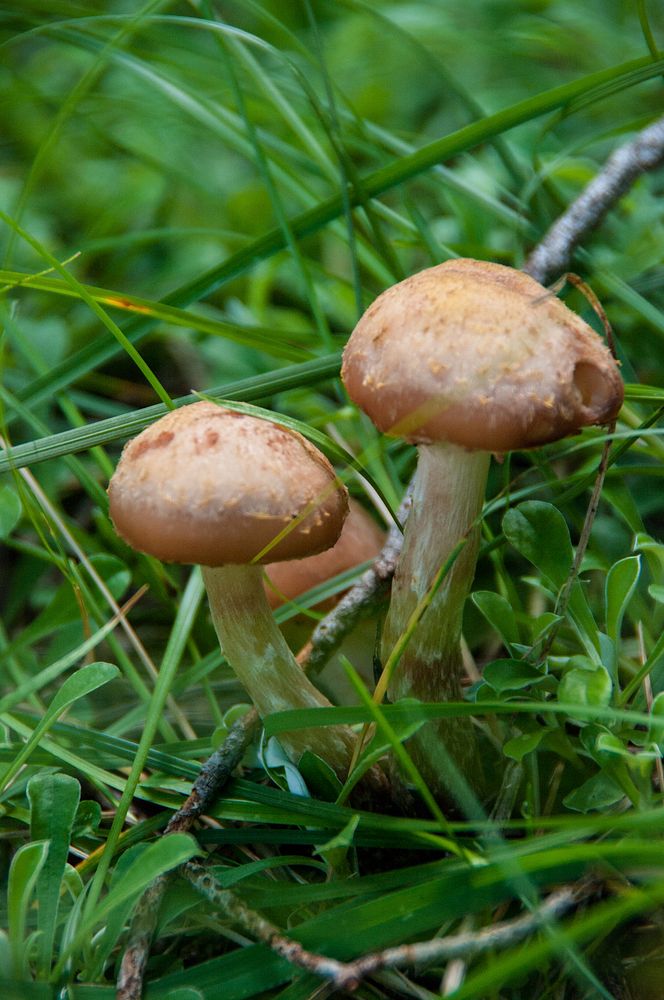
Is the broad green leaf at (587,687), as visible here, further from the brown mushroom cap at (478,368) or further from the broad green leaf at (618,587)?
the brown mushroom cap at (478,368)

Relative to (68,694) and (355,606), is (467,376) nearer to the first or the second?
(355,606)

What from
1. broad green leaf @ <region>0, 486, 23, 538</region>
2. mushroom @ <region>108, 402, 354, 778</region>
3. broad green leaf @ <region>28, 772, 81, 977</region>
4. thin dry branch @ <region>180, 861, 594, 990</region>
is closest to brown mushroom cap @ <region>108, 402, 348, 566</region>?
mushroom @ <region>108, 402, 354, 778</region>

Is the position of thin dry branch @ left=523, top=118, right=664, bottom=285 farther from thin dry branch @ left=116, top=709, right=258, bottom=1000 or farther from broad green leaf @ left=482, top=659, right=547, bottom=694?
thin dry branch @ left=116, top=709, right=258, bottom=1000

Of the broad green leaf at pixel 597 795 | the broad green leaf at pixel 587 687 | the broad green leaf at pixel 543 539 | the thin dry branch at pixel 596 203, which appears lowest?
the broad green leaf at pixel 597 795

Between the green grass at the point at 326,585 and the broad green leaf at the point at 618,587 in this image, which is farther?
the broad green leaf at the point at 618,587

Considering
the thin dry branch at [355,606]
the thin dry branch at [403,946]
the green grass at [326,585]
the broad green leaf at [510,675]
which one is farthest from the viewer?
the thin dry branch at [355,606]

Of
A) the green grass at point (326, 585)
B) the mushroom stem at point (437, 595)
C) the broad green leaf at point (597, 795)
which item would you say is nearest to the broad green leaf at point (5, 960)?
the green grass at point (326, 585)

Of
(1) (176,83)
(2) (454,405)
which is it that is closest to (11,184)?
(1) (176,83)
